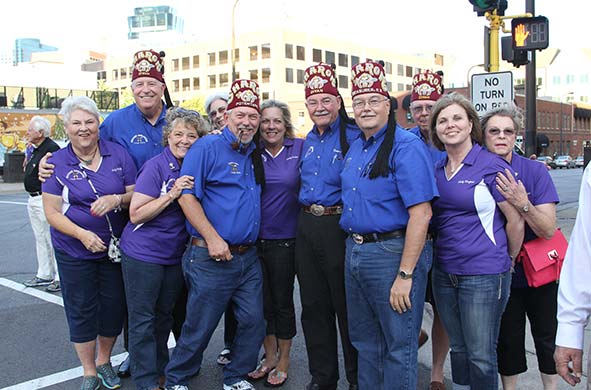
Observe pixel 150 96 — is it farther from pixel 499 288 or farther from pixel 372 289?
pixel 499 288

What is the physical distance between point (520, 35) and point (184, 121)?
6226 millimetres

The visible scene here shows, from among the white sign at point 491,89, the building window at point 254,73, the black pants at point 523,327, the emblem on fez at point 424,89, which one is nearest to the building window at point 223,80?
the building window at point 254,73

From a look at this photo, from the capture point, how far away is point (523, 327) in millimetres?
3828

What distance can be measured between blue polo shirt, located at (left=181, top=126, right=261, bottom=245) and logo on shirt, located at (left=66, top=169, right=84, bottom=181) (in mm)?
802

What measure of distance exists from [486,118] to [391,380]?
1.82 meters

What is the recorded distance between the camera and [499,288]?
11.2 ft

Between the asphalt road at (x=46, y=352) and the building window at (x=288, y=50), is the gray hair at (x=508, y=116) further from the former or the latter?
the building window at (x=288, y=50)

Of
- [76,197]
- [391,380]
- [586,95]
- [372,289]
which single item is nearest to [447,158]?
[372,289]

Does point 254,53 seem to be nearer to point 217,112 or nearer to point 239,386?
point 217,112

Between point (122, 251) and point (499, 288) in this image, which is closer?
point (499, 288)

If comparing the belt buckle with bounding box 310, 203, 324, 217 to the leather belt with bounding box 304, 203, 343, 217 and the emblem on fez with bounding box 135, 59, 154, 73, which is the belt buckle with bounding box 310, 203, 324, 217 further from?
the emblem on fez with bounding box 135, 59, 154, 73

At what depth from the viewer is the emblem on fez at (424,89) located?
4.72m

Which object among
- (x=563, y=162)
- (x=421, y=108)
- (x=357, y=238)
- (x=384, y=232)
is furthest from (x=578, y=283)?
(x=563, y=162)

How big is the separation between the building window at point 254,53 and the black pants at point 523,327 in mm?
79353
